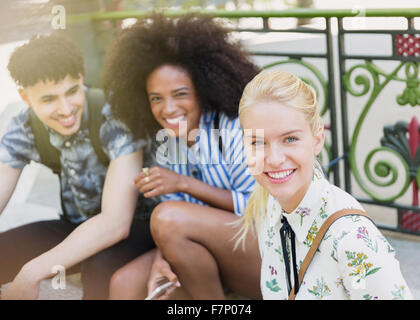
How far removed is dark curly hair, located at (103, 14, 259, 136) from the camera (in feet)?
7.13

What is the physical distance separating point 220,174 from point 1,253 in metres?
0.87

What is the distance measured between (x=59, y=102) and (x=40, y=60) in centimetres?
15

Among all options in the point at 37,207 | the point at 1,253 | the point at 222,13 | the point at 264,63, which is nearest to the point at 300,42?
the point at 264,63

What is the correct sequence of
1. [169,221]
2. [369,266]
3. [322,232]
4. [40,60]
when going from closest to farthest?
[369,266]
[322,232]
[40,60]
[169,221]

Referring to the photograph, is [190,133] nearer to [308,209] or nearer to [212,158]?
[212,158]

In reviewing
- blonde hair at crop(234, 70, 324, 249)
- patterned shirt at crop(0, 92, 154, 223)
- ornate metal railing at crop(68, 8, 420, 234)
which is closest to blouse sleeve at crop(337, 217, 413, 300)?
blonde hair at crop(234, 70, 324, 249)

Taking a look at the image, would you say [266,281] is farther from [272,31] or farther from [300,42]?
[300,42]

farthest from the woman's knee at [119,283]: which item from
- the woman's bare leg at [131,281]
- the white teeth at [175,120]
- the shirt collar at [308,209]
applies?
the shirt collar at [308,209]

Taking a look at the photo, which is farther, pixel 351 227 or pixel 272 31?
pixel 272 31

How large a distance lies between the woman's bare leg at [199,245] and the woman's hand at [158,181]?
0.05 metres

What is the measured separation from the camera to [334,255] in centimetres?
159

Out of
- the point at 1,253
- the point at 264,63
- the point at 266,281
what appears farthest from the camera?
the point at 264,63

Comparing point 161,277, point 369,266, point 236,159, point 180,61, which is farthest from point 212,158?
point 369,266

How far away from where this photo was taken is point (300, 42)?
9.46 feet
